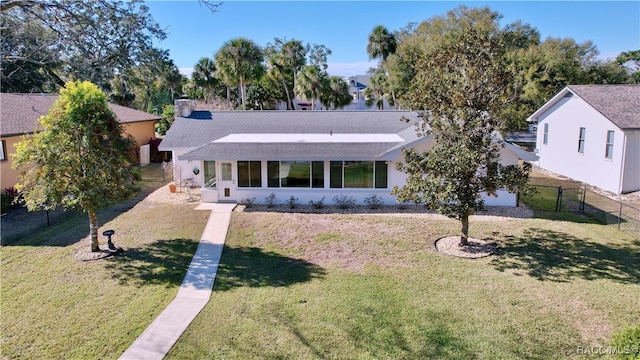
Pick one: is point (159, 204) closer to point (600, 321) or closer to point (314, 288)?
point (314, 288)

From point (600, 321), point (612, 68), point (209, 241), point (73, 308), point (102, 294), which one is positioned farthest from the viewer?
point (612, 68)

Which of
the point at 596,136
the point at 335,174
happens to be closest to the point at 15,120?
the point at 335,174

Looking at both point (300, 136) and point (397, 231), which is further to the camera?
point (300, 136)

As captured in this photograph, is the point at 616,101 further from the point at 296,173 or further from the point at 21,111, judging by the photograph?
the point at 21,111

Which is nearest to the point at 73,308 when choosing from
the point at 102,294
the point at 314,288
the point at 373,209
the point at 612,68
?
the point at 102,294

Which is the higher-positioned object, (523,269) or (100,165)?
(100,165)

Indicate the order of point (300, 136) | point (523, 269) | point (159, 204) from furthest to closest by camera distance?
point (300, 136) < point (159, 204) < point (523, 269)

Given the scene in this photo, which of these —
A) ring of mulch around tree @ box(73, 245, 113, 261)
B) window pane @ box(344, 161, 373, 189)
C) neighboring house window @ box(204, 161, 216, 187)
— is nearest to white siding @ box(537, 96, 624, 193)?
window pane @ box(344, 161, 373, 189)

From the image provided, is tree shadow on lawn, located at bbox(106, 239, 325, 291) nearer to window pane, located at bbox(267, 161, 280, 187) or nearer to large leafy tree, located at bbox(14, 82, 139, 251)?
large leafy tree, located at bbox(14, 82, 139, 251)
